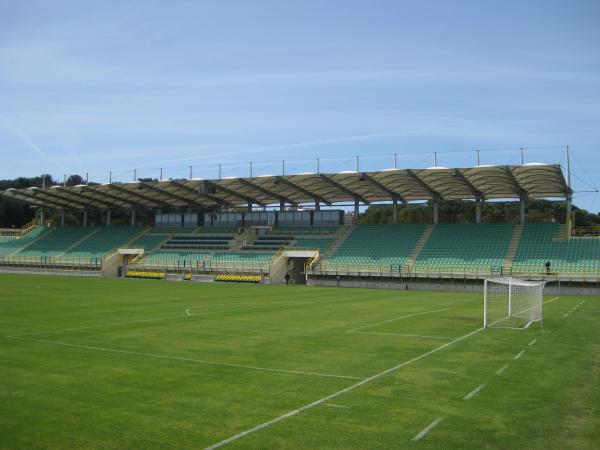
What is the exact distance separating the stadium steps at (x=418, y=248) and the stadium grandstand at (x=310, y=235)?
124 millimetres

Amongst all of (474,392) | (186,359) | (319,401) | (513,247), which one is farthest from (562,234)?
(319,401)

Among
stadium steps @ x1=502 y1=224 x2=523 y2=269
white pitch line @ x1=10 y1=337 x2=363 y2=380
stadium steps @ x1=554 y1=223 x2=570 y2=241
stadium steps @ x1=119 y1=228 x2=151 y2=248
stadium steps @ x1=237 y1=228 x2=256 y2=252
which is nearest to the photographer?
white pitch line @ x1=10 y1=337 x2=363 y2=380

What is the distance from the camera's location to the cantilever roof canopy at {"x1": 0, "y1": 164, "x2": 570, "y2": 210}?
47.9 m

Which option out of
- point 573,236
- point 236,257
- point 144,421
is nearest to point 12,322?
point 144,421

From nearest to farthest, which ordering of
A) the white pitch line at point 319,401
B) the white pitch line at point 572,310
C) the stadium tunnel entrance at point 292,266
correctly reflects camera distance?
the white pitch line at point 319,401 < the white pitch line at point 572,310 < the stadium tunnel entrance at point 292,266

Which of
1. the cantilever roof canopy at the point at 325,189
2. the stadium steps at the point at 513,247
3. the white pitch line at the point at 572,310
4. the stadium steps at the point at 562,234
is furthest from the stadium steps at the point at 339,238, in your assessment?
the white pitch line at the point at 572,310

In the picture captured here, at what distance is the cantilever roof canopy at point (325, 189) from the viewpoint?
157 feet

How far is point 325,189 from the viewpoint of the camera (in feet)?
193

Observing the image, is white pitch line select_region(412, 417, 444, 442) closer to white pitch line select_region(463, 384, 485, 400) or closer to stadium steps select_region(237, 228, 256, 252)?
white pitch line select_region(463, 384, 485, 400)

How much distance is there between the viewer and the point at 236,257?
6153 centimetres

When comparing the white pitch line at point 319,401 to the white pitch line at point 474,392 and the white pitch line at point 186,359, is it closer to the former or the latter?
the white pitch line at point 186,359

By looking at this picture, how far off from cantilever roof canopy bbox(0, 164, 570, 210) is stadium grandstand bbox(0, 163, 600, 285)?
0.15 metres

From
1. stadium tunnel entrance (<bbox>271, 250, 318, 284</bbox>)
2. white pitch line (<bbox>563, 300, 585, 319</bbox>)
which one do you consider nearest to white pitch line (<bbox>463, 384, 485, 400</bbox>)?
white pitch line (<bbox>563, 300, 585, 319</bbox>)

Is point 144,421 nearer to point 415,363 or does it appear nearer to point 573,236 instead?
point 415,363
